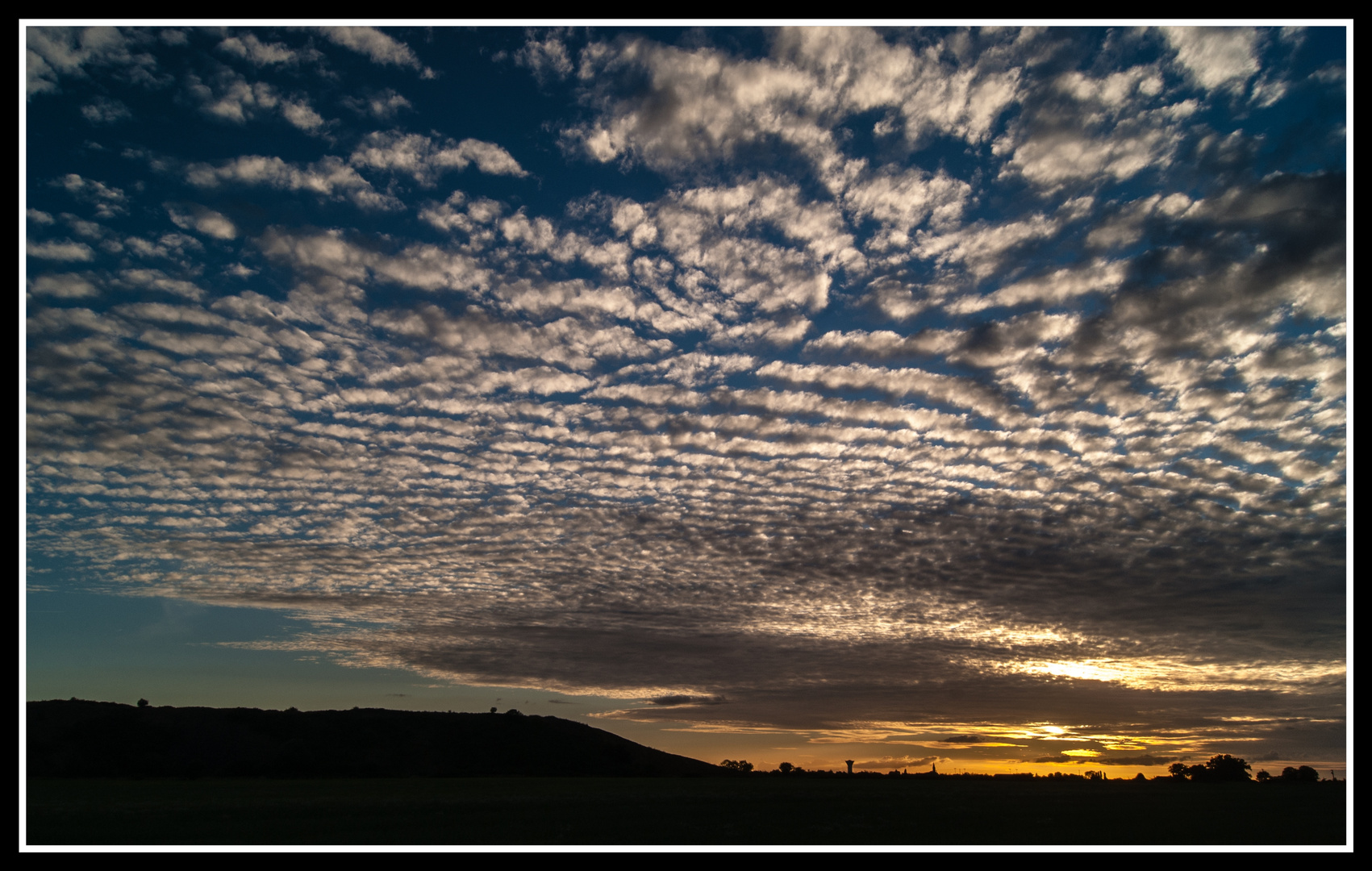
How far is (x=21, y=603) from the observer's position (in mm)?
15875

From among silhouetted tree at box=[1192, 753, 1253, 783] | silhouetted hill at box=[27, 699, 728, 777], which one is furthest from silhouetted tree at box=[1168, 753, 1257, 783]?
silhouetted hill at box=[27, 699, 728, 777]

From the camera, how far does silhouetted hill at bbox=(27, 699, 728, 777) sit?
5148 inches

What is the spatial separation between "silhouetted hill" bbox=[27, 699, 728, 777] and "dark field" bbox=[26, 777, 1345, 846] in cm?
7035

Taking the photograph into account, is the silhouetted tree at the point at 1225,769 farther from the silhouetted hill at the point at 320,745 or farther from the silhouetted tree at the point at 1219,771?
the silhouetted hill at the point at 320,745

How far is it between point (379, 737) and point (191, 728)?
3403 cm

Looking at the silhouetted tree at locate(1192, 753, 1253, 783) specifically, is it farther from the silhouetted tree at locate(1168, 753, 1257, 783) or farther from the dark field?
the dark field

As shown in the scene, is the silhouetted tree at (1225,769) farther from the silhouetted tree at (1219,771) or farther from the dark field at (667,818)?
the dark field at (667,818)

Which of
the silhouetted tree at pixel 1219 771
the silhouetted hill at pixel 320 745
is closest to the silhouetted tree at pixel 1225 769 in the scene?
the silhouetted tree at pixel 1219 771

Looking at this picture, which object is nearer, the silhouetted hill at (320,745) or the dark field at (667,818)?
the dark field at (667,818)

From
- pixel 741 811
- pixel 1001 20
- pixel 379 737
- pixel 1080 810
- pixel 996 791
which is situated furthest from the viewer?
pixel 379 737

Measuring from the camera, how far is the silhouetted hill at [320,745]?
429 feet

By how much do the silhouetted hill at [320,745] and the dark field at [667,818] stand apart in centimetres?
7035

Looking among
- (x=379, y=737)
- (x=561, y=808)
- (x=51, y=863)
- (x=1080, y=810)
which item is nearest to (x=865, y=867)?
(x=51, y=863)
